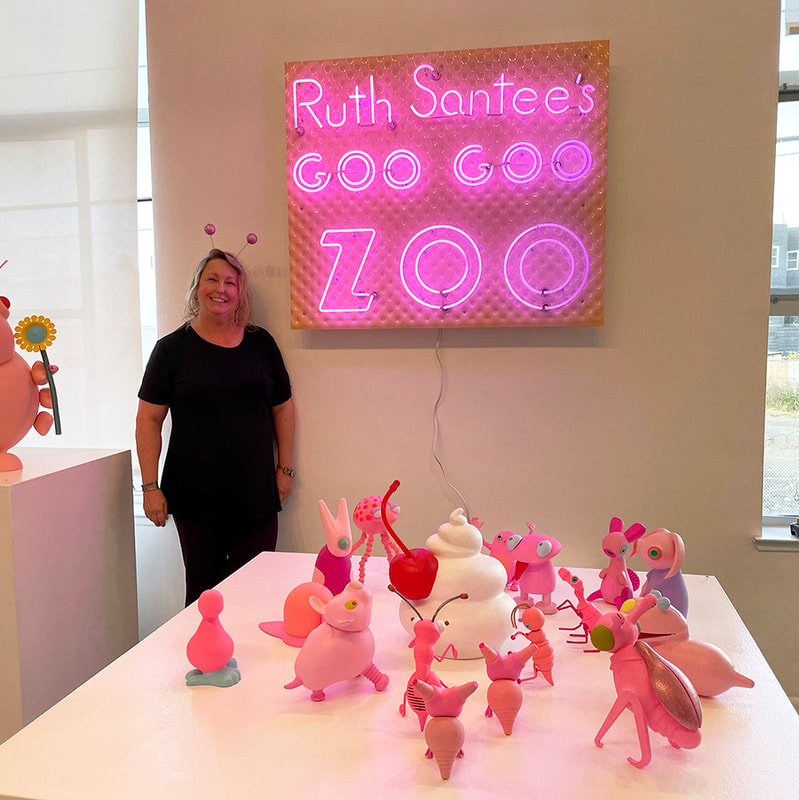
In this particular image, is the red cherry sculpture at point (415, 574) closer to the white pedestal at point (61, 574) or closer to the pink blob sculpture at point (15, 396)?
the white pedestal at point (61, 574)

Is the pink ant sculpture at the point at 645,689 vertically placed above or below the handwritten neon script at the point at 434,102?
below

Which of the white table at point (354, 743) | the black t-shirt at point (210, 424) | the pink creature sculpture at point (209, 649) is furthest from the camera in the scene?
the black t-shirt at point (210, 424)

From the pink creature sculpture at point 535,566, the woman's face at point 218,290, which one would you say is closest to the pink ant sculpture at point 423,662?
the pink creature sculpture at point 535,566

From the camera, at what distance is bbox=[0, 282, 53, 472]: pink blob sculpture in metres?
1.92

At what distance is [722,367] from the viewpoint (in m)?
2.44

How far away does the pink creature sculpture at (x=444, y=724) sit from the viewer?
1.00 meters

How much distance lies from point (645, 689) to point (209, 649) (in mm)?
801

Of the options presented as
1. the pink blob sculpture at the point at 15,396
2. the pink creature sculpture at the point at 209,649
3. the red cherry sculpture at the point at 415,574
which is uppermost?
the pink blob sculpture at the point at 15,396

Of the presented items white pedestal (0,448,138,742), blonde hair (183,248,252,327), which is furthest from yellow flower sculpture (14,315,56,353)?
blonde hair (183,248,252,327)

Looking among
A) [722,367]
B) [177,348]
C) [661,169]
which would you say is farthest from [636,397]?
[177,348]

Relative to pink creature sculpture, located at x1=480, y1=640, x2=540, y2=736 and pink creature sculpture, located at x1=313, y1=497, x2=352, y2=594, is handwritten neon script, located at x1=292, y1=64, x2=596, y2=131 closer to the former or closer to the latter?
pink creature sculpture, located at x1=313, y1=497, x2=352, y2=594

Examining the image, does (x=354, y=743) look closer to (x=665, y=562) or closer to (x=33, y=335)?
(x=665, y=562)

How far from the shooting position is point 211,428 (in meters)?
2.50

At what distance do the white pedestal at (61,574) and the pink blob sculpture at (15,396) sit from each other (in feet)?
0.36
